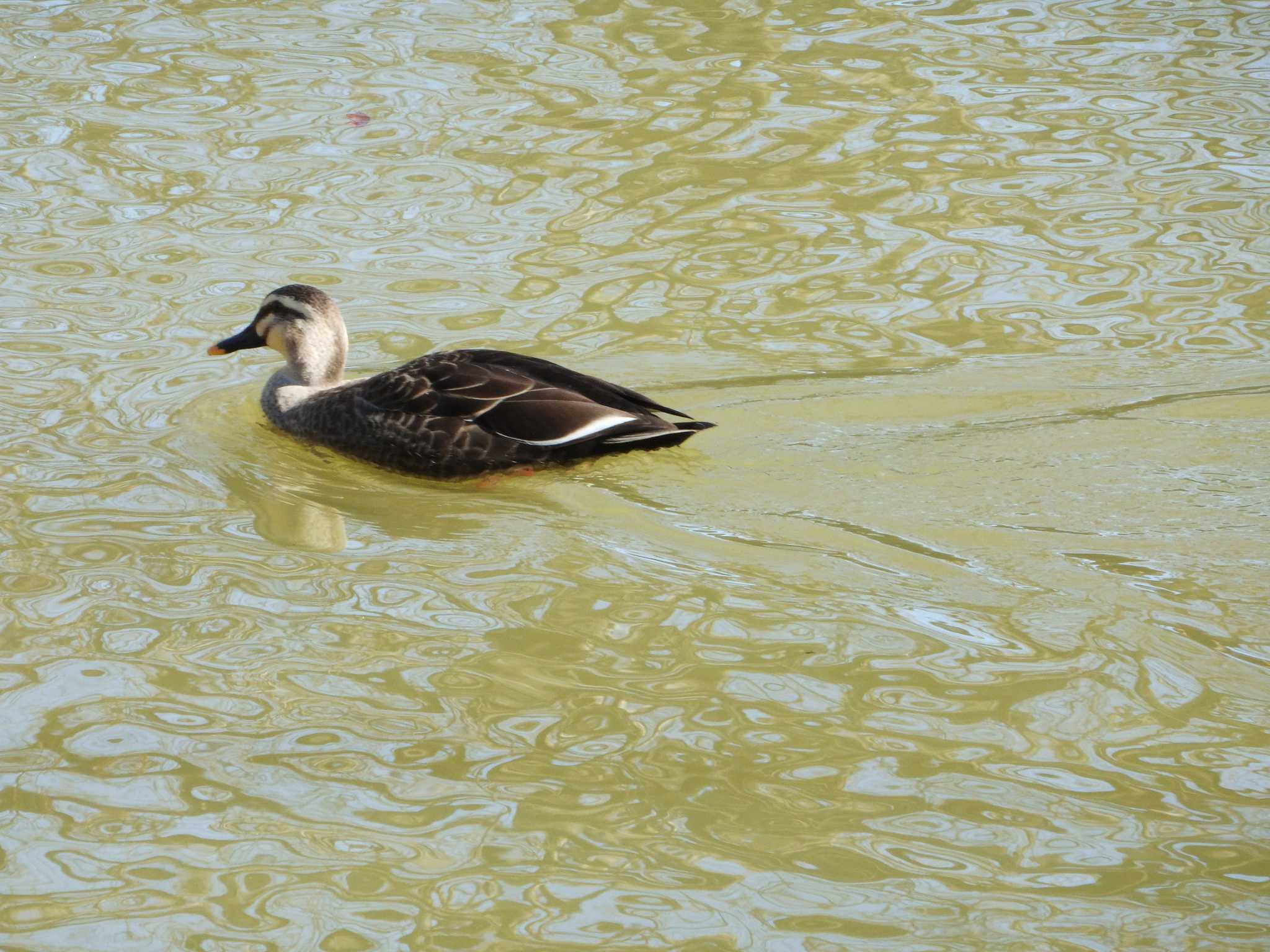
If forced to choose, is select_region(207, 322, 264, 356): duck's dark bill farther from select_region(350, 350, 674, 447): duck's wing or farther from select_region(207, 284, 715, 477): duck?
select_region(350, 350, 674, 447): duck's wing

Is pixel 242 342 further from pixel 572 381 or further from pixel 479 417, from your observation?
pixel 572 381

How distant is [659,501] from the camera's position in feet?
23.9

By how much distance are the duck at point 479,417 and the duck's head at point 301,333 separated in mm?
265

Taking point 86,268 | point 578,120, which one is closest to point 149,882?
point 86,268

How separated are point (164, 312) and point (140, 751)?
4353 millimetres

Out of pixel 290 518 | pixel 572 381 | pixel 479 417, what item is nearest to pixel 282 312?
pixel 479 417

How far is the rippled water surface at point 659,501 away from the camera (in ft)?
15.7

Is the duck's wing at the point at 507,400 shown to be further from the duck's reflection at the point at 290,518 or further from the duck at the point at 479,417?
the duck's reflection at the point at 290,518

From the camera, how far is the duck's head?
27.4 feet

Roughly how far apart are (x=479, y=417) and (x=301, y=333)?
1.32 metres

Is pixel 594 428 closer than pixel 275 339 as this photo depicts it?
Yes

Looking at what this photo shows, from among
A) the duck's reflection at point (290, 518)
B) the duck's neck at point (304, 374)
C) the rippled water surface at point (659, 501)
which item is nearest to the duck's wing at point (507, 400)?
the rippled water surface at point (659, 501)

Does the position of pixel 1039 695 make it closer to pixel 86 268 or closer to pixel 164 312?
pixel 164 312

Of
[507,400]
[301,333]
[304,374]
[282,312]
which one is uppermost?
[282,312]
